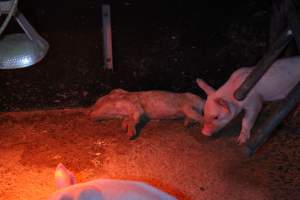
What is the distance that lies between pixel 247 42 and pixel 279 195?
217 cm

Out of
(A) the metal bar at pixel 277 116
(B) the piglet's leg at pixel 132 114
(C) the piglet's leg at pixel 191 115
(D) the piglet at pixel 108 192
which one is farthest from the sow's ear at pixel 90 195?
(C) the piglet's leg at pixel 191 115

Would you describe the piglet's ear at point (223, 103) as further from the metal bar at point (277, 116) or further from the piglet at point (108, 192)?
the piglet at point (108, 192)

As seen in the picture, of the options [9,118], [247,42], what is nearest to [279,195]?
[247,42]

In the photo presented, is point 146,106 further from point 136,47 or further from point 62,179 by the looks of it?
point 62,179

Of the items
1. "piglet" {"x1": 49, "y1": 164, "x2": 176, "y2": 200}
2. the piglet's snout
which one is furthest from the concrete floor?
"piglet" {"x1": 49, "y1": 164, "x2": 176, "y2": 200}

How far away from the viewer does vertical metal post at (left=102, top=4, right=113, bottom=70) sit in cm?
471

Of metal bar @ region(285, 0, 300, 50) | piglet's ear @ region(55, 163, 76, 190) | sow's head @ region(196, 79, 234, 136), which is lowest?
sow's head @ region(196, 79, 234, 136)

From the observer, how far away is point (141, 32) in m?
4.96

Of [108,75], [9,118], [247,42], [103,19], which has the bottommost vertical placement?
[9,118]

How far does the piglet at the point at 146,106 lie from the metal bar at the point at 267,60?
953 millimetres

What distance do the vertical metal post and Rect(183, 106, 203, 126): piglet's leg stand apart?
1110 millimetres

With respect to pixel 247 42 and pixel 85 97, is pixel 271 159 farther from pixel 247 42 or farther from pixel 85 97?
pixel 85 97

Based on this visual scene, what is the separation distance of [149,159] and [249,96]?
A: 4.39 ft

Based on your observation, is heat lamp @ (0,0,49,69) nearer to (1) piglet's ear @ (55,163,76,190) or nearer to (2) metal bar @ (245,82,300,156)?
(1) piglet's ear @ (55,163,76,190)
